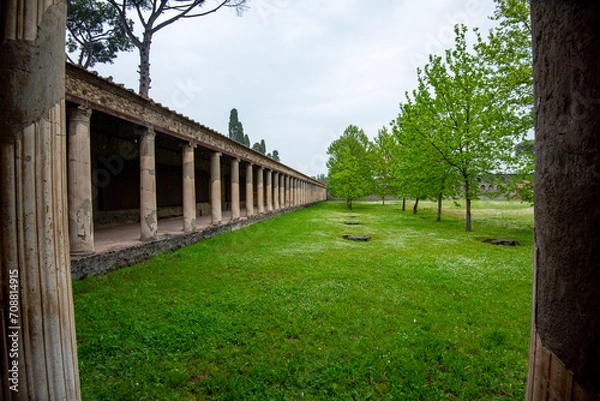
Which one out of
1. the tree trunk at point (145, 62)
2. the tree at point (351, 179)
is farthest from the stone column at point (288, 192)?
the tree trunk at point (145, 62)

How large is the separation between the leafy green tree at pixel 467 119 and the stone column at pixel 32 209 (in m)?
14.7

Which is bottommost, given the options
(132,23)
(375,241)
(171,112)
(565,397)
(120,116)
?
(375,241)

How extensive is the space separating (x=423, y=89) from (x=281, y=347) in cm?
1511

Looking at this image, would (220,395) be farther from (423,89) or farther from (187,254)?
(423,89)

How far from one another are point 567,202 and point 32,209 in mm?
2248

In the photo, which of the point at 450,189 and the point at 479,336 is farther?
the point at 450,189

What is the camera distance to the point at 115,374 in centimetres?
325

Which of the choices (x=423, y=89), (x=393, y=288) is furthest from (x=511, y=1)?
(x=393, y=288)

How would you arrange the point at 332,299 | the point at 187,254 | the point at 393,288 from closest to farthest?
1. the point at 332,299
2. the point at 393,288
3. the point at 187,254

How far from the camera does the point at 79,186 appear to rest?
268 inches

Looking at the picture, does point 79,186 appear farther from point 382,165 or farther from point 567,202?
point 382,165

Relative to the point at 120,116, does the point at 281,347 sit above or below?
below

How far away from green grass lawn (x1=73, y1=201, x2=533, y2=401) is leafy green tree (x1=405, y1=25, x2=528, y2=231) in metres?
7.29

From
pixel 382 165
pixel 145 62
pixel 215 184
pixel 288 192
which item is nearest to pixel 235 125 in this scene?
pixel 288 192
